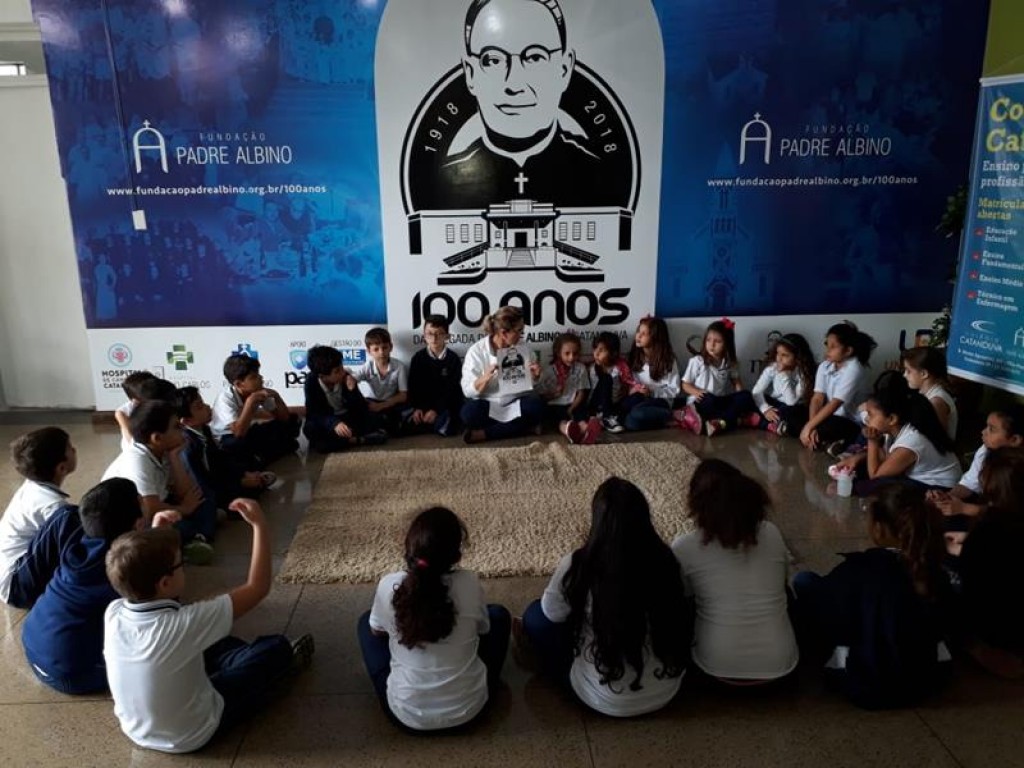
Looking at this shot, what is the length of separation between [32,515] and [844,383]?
4.24 m

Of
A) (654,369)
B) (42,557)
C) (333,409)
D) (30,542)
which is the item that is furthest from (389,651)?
(654,369)

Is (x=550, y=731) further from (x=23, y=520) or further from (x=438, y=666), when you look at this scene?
(x=23, y=520)

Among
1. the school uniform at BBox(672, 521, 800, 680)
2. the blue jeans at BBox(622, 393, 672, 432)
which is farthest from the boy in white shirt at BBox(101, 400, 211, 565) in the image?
the blue jeans at BBox(622, 393, 672, 432)

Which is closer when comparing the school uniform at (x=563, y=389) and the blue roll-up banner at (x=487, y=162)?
the blue roll-up banner at (x=487, y=162)

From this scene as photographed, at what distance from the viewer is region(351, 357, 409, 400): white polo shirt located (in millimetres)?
5238

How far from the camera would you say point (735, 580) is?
229cm

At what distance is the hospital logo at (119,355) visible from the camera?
5.43m

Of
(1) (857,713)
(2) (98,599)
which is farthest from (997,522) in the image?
(2) (98,599)

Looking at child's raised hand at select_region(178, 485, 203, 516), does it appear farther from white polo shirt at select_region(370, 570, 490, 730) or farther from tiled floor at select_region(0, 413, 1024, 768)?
white polo shirt at select_region(370, 570, 490, 730)

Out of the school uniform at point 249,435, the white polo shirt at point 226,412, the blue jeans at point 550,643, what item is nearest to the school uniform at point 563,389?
the school uniform at point 249,435

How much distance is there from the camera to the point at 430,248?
17.7 feet

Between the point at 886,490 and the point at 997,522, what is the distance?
0.42 metres

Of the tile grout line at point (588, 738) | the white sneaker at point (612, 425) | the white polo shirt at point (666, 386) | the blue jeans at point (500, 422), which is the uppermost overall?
the white polo shirt at point (666, 386)

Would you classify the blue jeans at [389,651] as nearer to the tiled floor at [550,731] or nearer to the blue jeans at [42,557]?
the tiled floor at [550,731]
